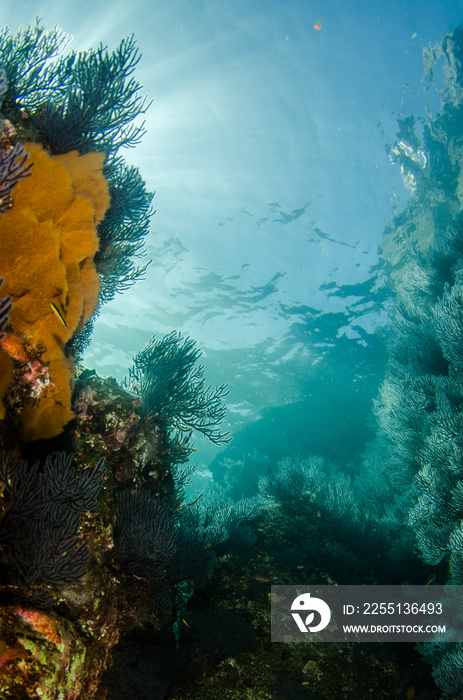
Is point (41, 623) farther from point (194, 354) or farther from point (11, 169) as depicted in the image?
point (194, 354)

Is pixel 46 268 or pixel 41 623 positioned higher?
pixel 46 268

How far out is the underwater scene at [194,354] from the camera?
94.0 inches

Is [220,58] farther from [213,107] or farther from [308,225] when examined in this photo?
[308,225]

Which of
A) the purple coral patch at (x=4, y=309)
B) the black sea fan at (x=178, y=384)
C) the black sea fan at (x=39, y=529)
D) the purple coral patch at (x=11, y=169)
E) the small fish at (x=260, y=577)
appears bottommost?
the small fish at (x=260, y=577)

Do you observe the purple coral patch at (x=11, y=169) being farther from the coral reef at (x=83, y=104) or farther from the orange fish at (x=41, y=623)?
the orange fish at (x=41, y=623)

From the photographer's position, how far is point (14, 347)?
236cm

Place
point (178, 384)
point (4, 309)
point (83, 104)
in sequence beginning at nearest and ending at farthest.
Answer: point (4, 309) < point (83, 104) < point (178, 384)

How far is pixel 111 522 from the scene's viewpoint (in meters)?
3.11

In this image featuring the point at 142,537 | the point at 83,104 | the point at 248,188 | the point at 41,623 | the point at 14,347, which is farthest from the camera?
the point at 248,188

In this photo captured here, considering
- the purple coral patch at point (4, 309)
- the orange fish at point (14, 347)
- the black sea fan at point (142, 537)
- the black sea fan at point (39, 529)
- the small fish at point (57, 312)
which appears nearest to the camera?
the purple coral patch at point (4, 309)

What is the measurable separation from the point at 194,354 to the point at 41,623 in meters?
4.53

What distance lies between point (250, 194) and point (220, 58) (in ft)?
18.6

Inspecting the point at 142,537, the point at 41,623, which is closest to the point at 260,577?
the point at 142,537

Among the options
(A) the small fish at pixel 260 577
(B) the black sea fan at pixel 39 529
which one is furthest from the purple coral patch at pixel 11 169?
(A) the small fish at pixel 260 577
